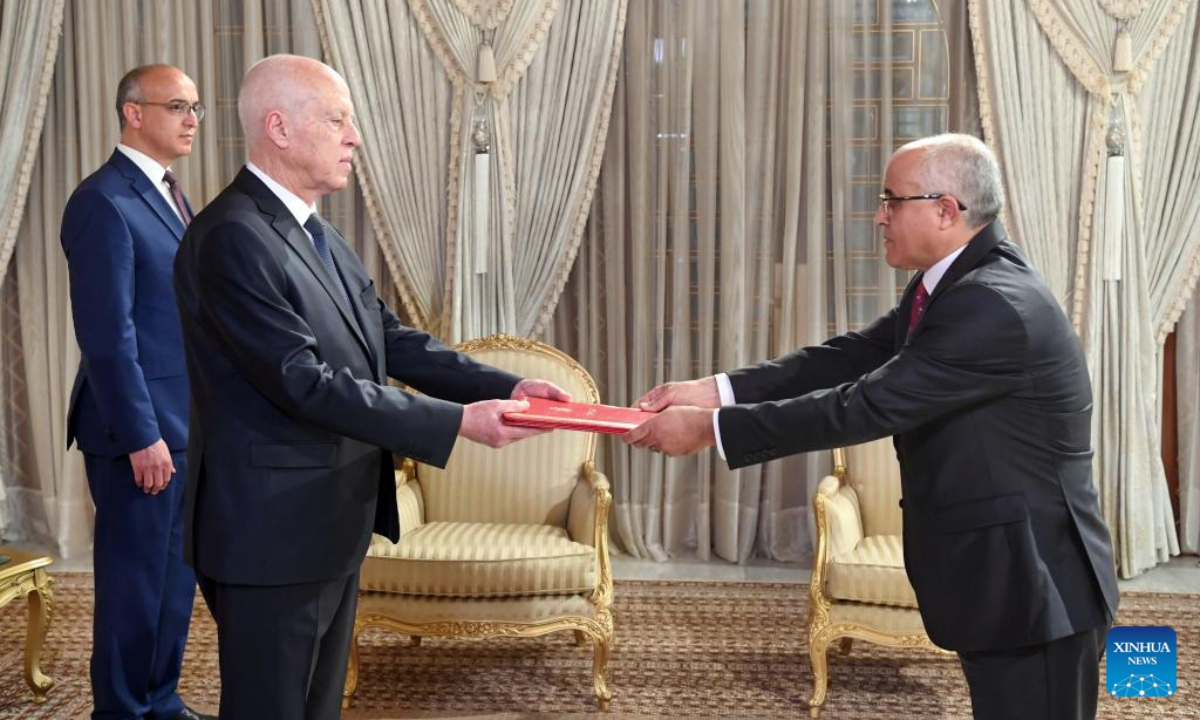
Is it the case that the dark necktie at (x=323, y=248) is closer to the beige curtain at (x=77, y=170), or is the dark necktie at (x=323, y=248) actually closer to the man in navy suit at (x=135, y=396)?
the man in navy suit at (x=135, y=396)

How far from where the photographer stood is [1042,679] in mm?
2205

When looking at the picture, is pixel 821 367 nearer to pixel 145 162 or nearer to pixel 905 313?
pixel 905 313

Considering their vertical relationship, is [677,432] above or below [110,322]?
below

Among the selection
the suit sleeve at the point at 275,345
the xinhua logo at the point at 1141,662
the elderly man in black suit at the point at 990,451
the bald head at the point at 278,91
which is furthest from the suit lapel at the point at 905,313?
the bald head at the point at 278,91

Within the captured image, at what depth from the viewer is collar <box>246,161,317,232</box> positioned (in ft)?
7.64

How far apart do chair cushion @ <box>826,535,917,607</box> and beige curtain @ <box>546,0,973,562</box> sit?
4.70 ft

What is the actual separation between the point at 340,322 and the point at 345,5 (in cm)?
293

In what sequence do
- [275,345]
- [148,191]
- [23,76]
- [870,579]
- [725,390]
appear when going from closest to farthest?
[275,345] < [725,390] < [148,191] < [870,579] < [23,76]

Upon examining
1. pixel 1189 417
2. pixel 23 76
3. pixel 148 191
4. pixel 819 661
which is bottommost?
pixel 819 661

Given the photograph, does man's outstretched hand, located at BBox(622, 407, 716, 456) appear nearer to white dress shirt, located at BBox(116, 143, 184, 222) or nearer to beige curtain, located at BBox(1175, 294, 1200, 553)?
white dress shirt, located at BBox(116, 143, 184, 222)

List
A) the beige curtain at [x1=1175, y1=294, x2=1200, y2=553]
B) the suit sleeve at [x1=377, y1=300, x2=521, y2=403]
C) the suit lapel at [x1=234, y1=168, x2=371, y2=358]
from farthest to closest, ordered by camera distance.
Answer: the beige curtain at [x1=1175, y1=294, x2=1200, y2=553]
the suit sleeve at [x1=377, y1=300, x2=521, y2=403]
the suit lapel at [x1=234, y1=168, x2=371, y2=358]

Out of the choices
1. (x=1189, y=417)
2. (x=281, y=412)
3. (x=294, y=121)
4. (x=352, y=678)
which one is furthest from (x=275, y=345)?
(x=1189, y=417)

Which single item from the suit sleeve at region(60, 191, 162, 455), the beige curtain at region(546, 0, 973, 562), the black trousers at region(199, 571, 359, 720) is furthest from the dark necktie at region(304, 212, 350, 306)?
the beige curtain at region(546, 0, 973, 562)

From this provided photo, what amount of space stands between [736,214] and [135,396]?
8.62 ft
